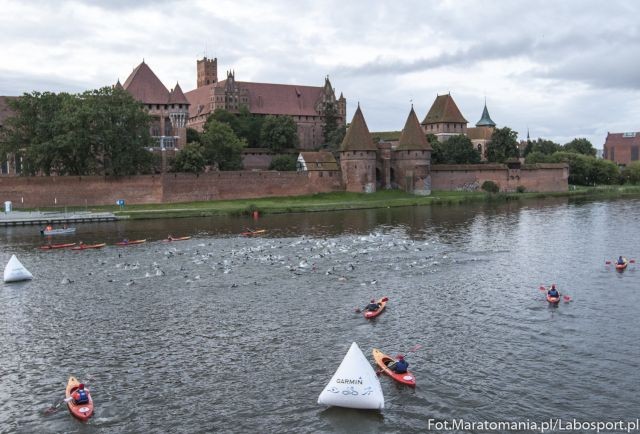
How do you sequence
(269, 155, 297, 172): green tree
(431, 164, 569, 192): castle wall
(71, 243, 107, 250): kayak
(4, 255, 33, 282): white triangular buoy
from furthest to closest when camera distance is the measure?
(431, 164, 569, 192): castle wall → (269, 155, 297, 172): green tree → (71, 243, 107, 250): kayak → (4, 255, 33, 282): white triangular buoy

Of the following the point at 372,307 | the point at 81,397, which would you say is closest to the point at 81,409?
the point at 81,397

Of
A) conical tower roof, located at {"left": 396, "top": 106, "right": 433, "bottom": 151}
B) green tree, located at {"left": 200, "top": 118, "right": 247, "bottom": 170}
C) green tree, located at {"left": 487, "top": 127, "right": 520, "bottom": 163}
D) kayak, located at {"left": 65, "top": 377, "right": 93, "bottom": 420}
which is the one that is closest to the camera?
kayak, located at {"left": 65, "top": 377, "right": 93, "bottom": 420}

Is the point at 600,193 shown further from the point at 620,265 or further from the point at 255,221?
the point at 620,265

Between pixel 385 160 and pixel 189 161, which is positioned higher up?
pixel 385 160

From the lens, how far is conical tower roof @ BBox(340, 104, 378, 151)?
287 ft

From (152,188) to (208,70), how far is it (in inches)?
2943

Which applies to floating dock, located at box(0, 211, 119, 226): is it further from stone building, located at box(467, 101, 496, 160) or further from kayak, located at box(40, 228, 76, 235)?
stone building, located at box(467, 101, 496, 160)

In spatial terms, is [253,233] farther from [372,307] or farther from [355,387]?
[355,387]

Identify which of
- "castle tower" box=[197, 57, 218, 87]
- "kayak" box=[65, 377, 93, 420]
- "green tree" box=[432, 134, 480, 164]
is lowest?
"kayak" box=[65, 377, 93, 420]

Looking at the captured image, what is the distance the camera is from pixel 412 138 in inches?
3533

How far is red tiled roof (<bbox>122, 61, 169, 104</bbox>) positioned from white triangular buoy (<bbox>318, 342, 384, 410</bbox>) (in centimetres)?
8378

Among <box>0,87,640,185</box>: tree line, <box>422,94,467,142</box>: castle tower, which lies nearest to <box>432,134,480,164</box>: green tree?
<box>0,87,640,185</box>: tree line

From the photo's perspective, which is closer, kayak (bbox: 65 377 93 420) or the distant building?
kayak (bbox: 65 377 93 420)

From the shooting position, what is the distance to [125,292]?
33.4 meters
